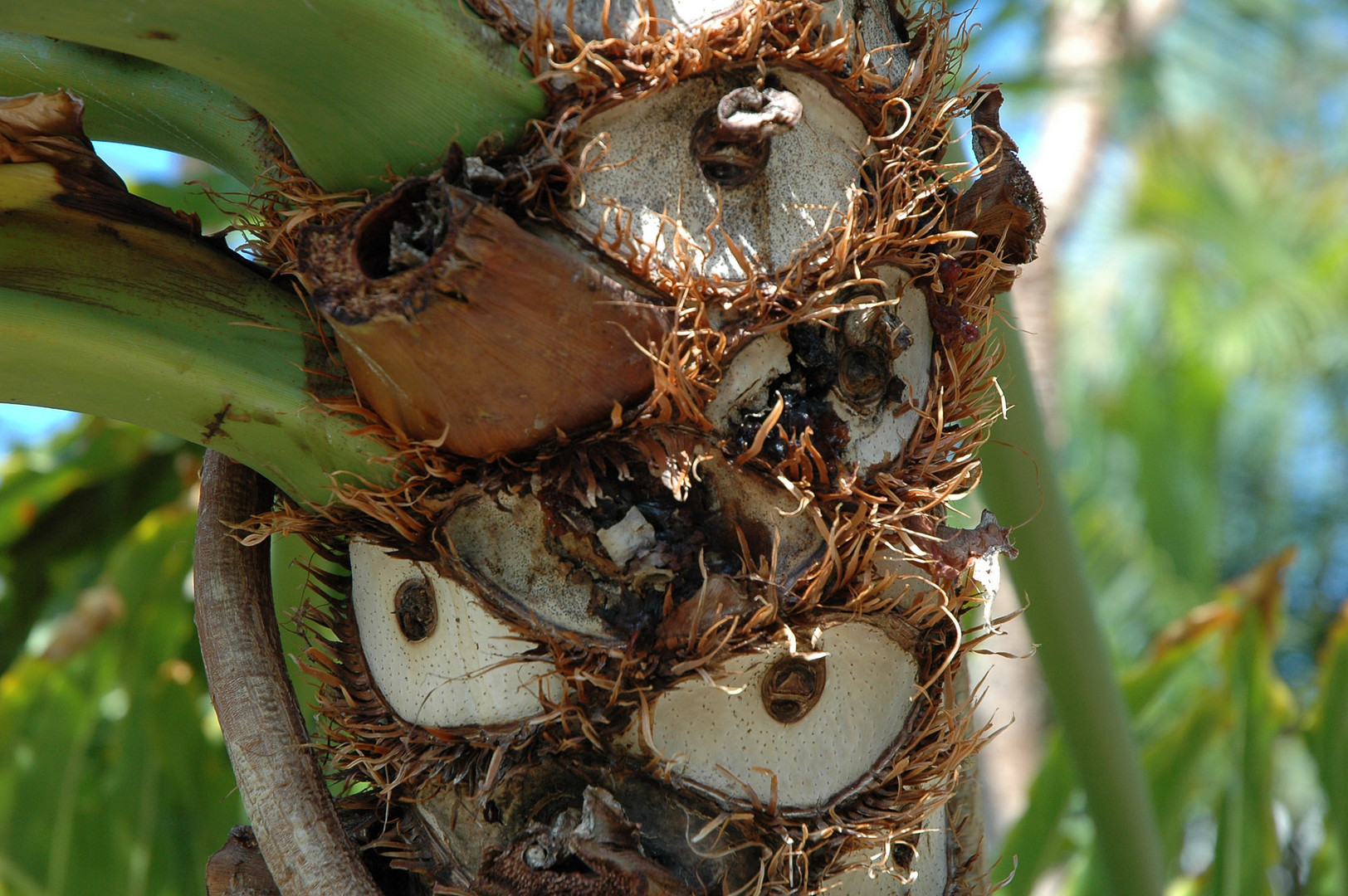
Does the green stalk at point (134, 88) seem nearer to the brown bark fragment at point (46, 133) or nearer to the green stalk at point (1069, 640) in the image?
the brown bark fragment at point (46, 133)

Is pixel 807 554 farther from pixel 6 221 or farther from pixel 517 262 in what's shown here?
pixel 6 221

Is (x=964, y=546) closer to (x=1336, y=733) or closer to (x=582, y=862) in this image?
(x=582, y=862)

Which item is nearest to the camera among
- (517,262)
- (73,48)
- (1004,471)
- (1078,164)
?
(517,262)

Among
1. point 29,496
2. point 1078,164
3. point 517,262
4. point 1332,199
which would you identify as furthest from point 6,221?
point 1332,199

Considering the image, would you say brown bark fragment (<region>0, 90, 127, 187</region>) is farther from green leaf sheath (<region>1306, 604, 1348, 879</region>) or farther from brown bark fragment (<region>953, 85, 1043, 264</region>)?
green leaf sheath (<region>1306, 604, 1348, 879</region>)

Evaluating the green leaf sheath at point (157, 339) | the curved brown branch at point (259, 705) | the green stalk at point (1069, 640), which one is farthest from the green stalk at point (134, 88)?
the green stalk at point (1069, 640)

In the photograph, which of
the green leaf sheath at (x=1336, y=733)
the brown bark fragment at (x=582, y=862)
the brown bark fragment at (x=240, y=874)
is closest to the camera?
the brown bark fragment at (x=582, y=862)
